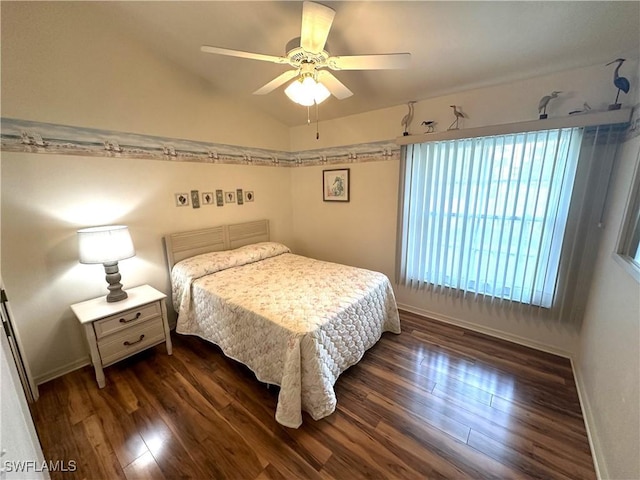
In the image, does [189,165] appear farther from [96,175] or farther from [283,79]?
[283,79]

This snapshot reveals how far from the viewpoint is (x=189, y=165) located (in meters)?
2.73

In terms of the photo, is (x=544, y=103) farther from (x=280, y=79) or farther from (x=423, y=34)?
(x=280, y=79)

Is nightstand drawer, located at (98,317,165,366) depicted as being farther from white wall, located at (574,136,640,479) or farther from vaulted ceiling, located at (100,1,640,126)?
white wall, located at (574,136,640,479)

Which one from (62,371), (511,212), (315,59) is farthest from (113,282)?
(511,212)

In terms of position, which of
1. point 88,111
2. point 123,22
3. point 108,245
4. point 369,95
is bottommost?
point 108,245

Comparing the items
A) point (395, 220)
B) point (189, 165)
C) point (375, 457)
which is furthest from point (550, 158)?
point (189, 165)

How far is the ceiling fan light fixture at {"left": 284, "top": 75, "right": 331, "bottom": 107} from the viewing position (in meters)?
1.67

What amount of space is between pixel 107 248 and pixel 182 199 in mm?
931

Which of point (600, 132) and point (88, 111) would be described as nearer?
point (600, 132)

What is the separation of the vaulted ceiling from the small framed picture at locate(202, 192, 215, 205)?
1.24m

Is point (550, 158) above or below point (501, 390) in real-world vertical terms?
above

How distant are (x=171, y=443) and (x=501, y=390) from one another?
2275 mm

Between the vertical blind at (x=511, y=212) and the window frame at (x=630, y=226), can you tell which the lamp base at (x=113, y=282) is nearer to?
the vertical blind at (x=511, y=212)

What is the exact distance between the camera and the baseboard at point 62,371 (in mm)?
2021
